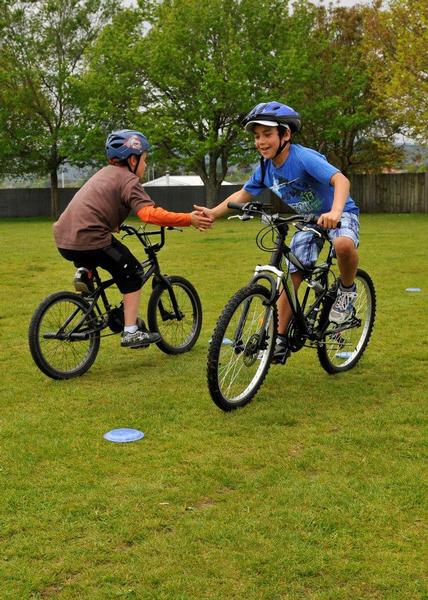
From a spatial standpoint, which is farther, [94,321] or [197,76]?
[197,76]

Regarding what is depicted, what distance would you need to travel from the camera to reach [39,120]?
3872 cm

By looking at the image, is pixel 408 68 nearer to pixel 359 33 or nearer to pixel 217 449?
pixel 359 33

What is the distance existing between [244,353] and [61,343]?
1.68m

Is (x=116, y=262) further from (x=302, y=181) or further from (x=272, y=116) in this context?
(x=272, y=116)

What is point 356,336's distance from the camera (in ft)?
21.1

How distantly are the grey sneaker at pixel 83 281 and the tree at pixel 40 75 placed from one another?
1284 inches

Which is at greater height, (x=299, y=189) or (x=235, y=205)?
(x=299, y=189)

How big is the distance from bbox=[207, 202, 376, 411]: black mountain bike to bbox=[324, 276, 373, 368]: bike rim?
6 cm

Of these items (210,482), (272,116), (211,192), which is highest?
(211,192)

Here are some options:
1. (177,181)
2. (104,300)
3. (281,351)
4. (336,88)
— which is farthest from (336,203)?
(177,181)

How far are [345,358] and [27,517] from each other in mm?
3484

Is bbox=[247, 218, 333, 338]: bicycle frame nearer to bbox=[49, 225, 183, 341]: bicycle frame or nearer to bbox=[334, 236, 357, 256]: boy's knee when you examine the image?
bbox=[334, 236, 357, 256]: boy's knee

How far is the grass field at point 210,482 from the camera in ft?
9.91

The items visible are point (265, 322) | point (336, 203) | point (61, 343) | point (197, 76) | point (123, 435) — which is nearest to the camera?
point (123, 435)
